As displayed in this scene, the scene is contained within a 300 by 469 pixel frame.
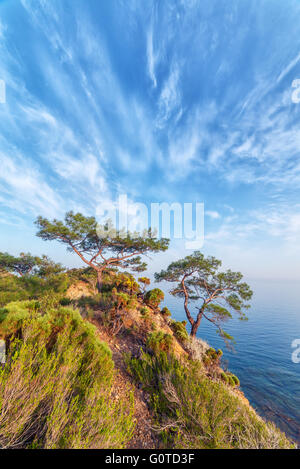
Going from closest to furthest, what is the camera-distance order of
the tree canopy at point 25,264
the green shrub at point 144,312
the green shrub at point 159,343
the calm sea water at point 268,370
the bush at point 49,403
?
1. the bush at point 49,403
2. the green shrub at point 159,343
3. the green shrub at point 144,312
4. the calm sea water at point 268,370
5. the tree canopy at point 25,264

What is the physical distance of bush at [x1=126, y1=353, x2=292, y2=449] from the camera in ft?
9.23

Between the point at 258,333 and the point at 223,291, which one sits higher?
the point at 223,291

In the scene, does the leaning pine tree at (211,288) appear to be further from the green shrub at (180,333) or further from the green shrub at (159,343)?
the green shrub at (159,343)

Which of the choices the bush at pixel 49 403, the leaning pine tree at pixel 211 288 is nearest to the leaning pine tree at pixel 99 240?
the leaning pine tree at pixel 211 288

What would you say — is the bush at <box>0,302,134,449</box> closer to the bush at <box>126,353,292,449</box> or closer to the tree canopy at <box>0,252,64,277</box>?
the bush at <box>126,353,292,449</box>

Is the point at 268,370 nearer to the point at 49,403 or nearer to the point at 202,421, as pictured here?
the point at 202,421

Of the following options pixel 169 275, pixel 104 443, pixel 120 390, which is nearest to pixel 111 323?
pixel 120 390

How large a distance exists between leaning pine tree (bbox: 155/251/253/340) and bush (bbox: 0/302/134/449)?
33.7 feet

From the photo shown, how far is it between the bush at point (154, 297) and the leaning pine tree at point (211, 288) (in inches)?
97.3

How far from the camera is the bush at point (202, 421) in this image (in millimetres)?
2814
